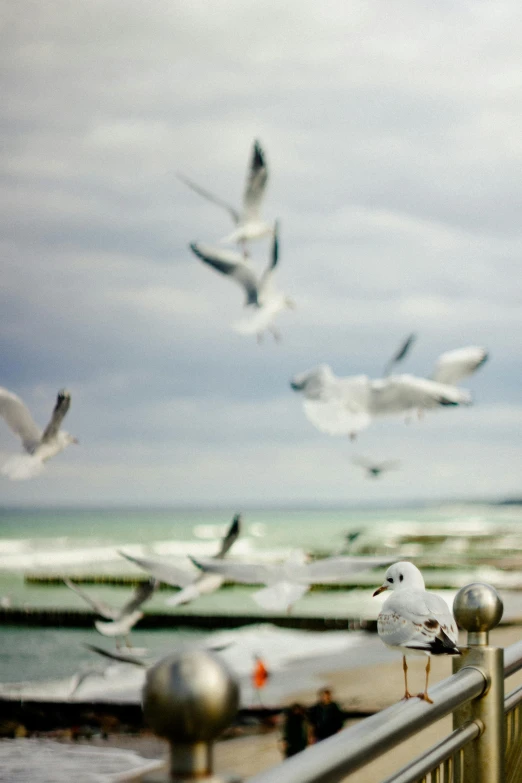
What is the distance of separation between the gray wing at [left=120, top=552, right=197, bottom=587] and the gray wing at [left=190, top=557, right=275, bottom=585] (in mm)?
518

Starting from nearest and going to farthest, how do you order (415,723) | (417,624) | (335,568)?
(415,723) < (417,624) < (335,568)

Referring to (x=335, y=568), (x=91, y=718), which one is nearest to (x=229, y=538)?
(x=335, y=568)

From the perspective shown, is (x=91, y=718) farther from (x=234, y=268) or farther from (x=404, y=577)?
(x=404, y=577)

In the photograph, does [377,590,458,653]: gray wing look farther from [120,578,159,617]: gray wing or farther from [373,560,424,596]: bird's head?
[120,578,159,617]: gray wing

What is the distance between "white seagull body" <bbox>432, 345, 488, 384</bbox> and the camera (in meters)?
11.0

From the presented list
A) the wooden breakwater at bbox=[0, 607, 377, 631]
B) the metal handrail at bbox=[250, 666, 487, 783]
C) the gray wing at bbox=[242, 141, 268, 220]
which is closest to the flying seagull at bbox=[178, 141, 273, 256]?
the gray wing at bbox=[242, 141, 268, 220]

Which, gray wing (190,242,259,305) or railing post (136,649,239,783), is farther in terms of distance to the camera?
gray wing (190,242,259,305)

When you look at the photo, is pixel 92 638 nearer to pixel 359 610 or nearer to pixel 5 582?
pixel 359 610

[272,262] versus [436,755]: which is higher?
[272,262]

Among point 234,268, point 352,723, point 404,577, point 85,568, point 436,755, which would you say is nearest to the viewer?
point 436,755

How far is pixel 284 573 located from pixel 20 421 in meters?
3.50

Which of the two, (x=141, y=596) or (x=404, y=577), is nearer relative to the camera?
(x=404, y=577)

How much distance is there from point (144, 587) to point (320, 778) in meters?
13.1

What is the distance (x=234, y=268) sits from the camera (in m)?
13.2
